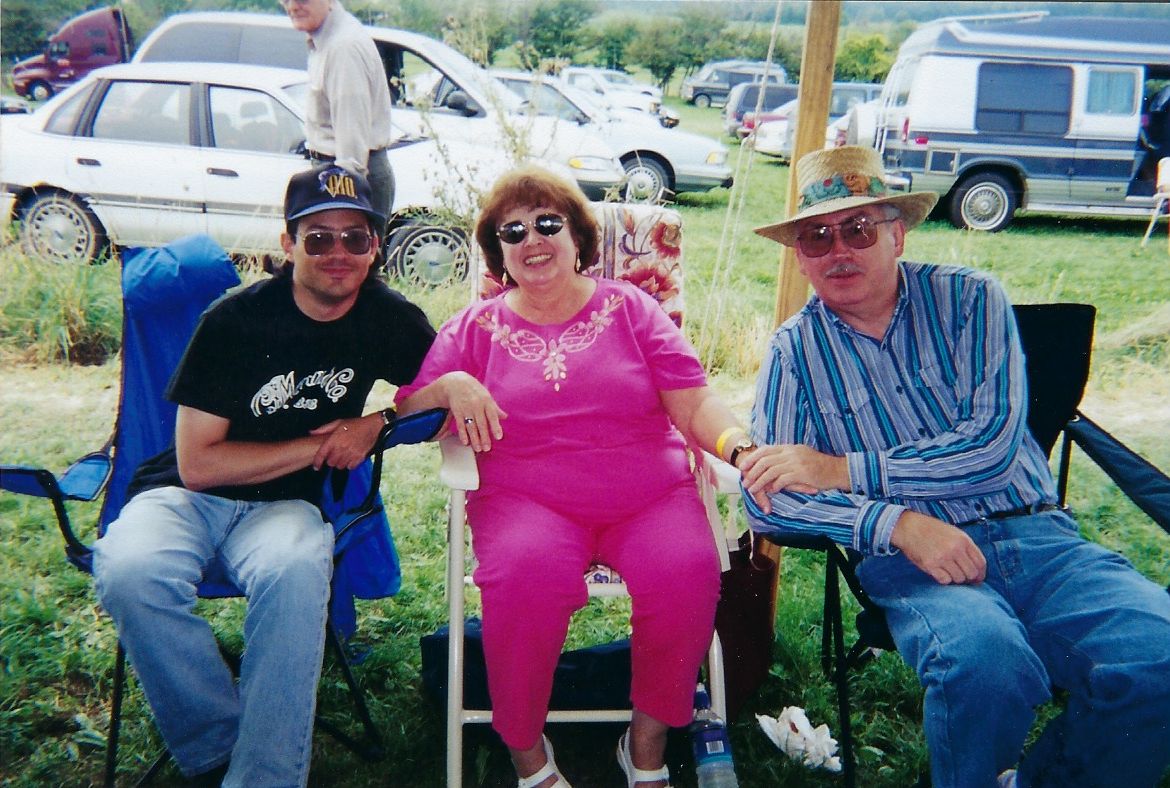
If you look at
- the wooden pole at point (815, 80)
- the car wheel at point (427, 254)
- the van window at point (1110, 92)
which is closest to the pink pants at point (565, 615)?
the wooden pole at point (815, 80)

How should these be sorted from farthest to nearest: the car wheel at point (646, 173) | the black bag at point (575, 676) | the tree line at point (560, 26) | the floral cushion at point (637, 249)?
1. the car wheel at point (646, 173)
2. the tree line at point (560, 26)
3. the floral cushion at point (637, 249)
4. the black bag at point (575, 676)

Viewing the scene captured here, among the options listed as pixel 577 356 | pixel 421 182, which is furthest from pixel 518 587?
pixel 421 182

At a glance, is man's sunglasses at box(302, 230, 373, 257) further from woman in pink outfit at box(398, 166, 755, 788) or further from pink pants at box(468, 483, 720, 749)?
pink pants at box(468, 483, 720, 749)

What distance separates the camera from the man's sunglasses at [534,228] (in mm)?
2193

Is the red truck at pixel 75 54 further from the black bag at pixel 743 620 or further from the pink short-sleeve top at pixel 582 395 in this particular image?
the black bag at pixel 743 620

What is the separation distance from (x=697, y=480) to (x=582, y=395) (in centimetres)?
47

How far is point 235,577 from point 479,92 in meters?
3.77

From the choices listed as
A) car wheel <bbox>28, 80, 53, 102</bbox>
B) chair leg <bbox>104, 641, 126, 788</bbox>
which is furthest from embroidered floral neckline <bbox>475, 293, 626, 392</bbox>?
car wheel <bbox>28, 80, 53, 102</bbox>

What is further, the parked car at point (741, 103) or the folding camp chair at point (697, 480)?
the parked car at point (741, 103)

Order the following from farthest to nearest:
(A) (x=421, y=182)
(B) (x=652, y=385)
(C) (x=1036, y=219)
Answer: (C) (x=1036, y=219), (A) (x=421, y=182), (B) (x=652, y=385)

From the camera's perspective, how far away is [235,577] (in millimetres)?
2020

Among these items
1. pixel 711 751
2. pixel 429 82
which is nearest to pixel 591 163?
pixel 429 82

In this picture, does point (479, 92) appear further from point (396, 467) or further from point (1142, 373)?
point (1142, 373)

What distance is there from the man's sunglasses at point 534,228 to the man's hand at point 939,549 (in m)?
1.08
